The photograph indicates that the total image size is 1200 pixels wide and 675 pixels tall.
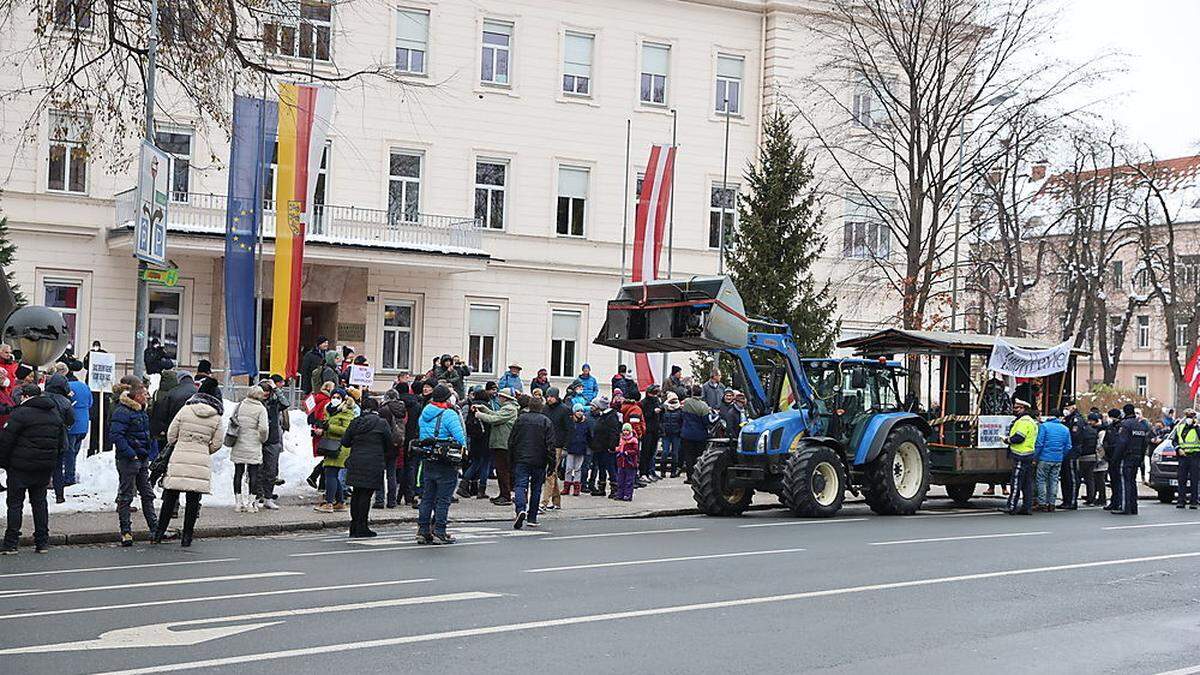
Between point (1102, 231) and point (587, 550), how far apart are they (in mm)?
49139

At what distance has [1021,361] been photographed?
83.9 ft

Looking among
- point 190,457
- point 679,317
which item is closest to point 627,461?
point 679,317

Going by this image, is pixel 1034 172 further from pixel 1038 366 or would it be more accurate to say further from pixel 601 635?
pixel 601 635

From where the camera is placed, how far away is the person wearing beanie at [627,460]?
24.5 metres

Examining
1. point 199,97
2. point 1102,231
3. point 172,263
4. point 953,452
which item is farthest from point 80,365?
point 1102,231

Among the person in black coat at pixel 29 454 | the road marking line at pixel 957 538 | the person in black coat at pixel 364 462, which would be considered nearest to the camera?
the person in black coat at pixel 29 454

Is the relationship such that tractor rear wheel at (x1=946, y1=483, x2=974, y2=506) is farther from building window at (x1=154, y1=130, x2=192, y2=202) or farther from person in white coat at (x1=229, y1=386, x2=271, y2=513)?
building window at (x1=154, y1=130, x2=192, y2=202)

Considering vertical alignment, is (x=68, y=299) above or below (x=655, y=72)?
below

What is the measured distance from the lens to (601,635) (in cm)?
1083

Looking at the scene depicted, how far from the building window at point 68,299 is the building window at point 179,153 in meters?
3.24

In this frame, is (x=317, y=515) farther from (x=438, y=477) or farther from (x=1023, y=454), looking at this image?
(x=1023, y=454)

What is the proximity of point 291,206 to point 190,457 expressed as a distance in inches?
490

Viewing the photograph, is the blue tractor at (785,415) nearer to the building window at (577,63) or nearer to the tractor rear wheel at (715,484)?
the tractor rear wheel at (715,484)

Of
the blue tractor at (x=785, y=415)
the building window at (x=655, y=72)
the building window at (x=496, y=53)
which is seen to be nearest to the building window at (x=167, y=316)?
the building window at (x=496, y=53)
